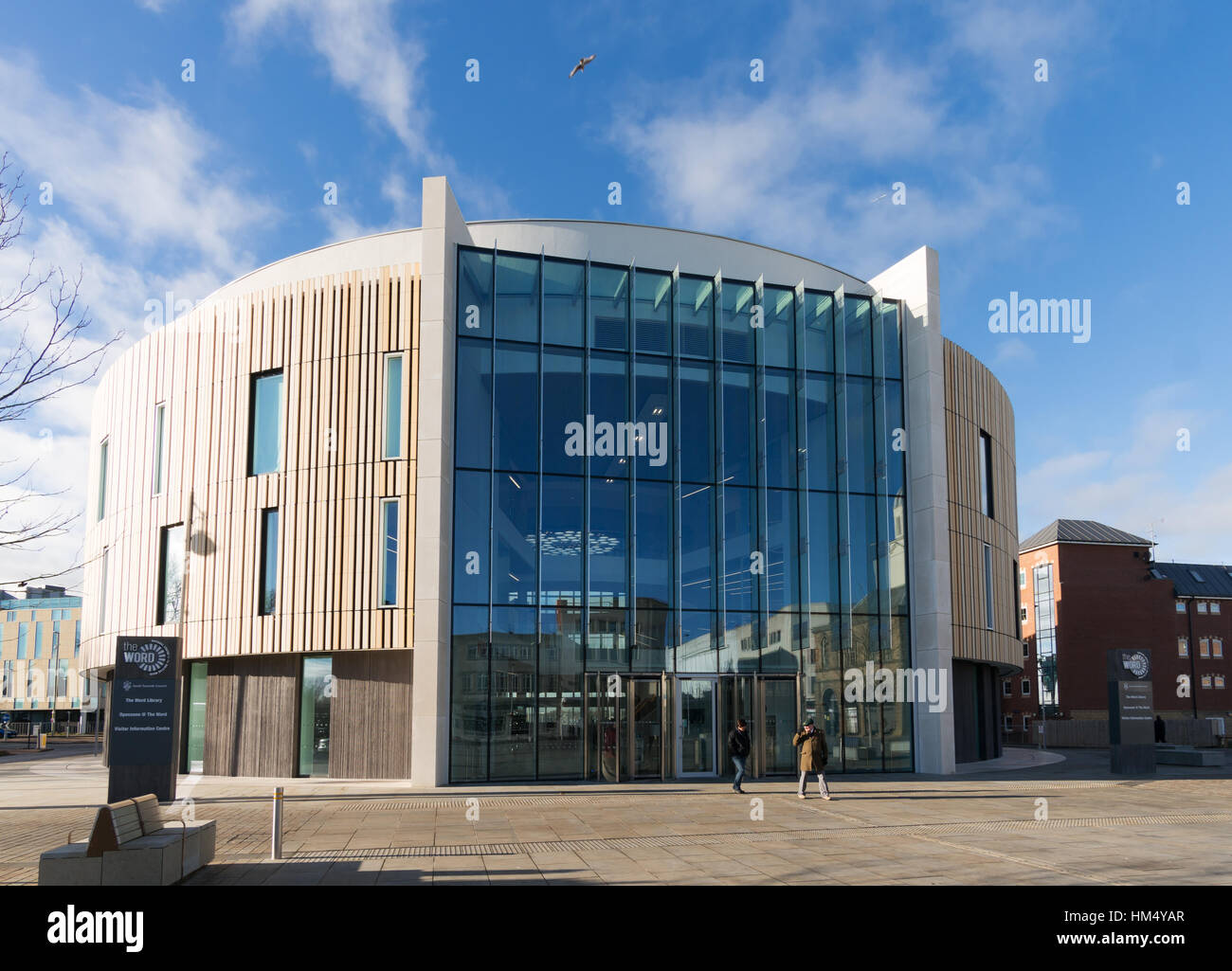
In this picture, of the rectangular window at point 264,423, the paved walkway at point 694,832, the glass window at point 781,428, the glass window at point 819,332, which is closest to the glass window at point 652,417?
the glass window at point 781,428

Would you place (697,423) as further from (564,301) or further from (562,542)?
(562,542)

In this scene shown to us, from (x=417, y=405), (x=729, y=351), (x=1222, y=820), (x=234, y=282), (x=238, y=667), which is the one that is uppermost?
(x=234, y=282)

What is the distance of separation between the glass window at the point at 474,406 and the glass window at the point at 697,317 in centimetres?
537

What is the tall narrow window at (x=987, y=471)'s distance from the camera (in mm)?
33094

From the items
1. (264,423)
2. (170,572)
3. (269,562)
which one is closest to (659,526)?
(269,562)

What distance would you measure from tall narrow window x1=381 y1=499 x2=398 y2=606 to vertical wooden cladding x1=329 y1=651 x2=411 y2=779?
161 cm

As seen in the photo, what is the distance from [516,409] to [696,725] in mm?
9148

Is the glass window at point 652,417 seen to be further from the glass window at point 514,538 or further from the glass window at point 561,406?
the glass window at point 514,538

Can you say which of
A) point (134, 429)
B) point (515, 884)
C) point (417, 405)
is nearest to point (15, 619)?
point (134, 429)

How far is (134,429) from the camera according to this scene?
30.5m

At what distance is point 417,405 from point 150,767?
10031 mm

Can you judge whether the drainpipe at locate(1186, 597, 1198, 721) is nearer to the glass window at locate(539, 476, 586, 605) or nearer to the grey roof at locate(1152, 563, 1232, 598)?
the grey roof at locate(1152, 563, 1232, 598)

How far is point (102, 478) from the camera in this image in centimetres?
3362

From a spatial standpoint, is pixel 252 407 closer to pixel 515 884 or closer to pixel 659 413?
pixel 659 413
